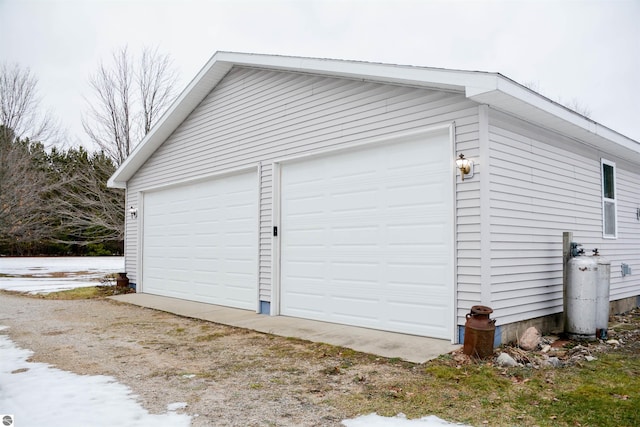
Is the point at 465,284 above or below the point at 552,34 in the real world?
below

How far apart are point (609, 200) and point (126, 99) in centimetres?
1710

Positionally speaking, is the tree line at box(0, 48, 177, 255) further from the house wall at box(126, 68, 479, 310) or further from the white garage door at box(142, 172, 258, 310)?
the house wall at box(126, 68, 479, 310)

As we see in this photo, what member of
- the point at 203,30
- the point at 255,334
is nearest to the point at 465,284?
the point at 255,334

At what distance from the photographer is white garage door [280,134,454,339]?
A: 5.40 meters

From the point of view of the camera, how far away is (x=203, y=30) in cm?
1902

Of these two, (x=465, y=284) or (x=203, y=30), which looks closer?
(x=465, y=284)

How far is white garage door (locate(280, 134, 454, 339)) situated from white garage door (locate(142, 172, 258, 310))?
950 mm

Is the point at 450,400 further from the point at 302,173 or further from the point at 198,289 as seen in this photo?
the point at 198,289

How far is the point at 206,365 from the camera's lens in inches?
177

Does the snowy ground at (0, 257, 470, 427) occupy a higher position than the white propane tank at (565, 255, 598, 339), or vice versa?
the white propane tank at (565, 255, 598, 339)

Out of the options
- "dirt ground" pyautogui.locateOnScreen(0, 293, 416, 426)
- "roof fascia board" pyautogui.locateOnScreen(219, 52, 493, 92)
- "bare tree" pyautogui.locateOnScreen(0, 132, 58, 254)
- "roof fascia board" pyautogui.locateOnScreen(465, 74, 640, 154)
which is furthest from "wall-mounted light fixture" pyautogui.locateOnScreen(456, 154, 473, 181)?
"bare tree" pyautogui.locateOnScreen(0, 132, 58, 254)

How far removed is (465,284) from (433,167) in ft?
4.85

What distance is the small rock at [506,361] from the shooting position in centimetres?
430

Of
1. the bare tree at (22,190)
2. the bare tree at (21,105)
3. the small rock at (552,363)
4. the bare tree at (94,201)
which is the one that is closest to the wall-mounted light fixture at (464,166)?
the small rock at (552,363)
